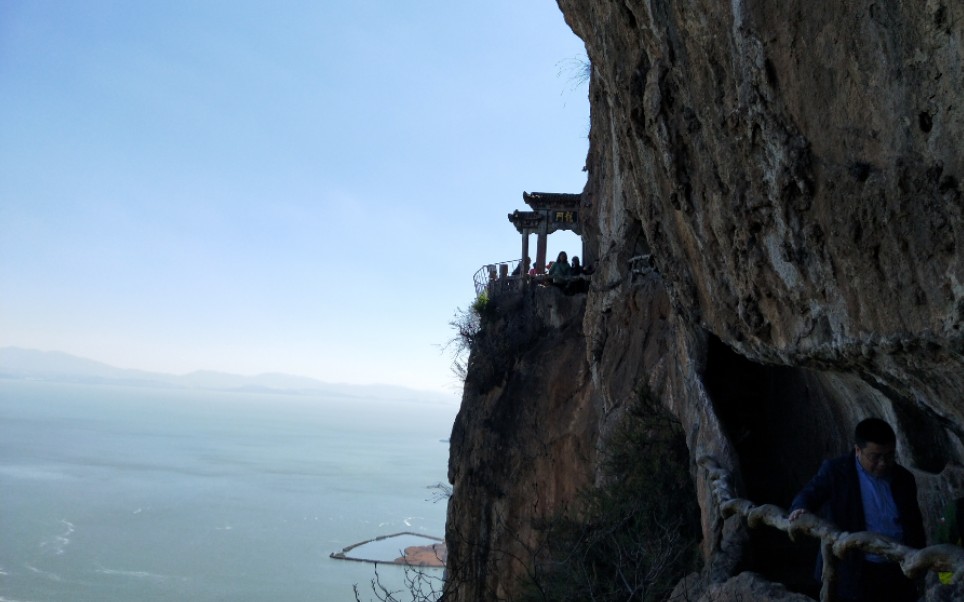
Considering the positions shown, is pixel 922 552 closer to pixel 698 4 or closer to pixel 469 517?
pixel 698 4

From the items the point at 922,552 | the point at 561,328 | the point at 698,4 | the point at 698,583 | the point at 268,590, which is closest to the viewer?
the point at 922,552

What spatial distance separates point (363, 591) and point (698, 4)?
4212cm

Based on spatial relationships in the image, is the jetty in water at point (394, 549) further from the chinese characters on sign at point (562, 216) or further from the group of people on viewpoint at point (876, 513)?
the group of people on viewpoint at point (876, 513)

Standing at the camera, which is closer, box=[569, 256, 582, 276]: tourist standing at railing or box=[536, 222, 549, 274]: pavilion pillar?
box=[569, 256, 582, 276]: tourist standing at railing

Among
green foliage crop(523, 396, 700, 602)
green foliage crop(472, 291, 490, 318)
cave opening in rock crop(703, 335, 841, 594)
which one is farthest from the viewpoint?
green foliage crop(472, 291, 490, 318)

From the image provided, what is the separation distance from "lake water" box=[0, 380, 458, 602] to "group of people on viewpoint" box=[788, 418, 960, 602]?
42.3ft

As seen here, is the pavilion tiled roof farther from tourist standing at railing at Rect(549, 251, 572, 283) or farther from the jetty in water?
the jetty in water

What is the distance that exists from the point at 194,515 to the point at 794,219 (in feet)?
214

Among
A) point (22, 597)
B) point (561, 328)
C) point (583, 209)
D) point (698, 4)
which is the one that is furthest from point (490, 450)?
point (22, 597)

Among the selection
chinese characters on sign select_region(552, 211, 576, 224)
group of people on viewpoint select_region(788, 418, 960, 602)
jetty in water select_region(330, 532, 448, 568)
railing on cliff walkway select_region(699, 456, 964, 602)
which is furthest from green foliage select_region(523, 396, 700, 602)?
jetty in water select_region(330, 532, 448, 568)

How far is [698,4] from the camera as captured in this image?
5.69 metres

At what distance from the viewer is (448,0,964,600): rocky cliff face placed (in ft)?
13.3

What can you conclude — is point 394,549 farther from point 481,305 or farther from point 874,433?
point 874,433

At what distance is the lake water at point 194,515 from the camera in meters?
43.6
